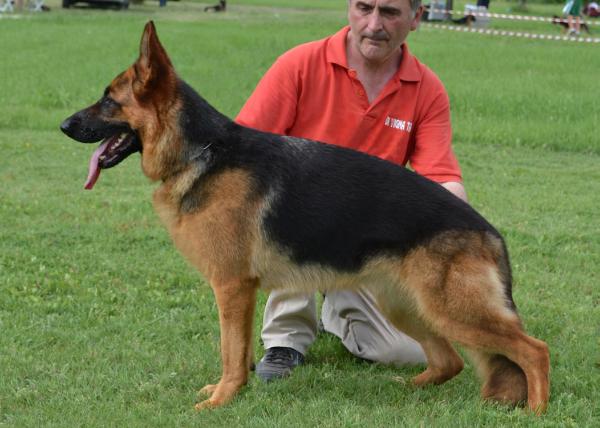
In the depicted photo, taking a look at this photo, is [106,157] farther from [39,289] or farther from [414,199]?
[39,289]

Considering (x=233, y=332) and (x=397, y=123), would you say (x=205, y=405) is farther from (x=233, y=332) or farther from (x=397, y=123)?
(x=397, y=123)

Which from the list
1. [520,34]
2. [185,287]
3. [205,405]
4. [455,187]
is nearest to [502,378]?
[455,187]

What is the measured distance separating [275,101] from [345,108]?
0.38 m

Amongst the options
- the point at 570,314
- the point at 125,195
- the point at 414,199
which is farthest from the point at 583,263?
the point at 125,195

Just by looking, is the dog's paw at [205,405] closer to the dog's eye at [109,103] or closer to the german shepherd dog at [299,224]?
the german shepherd dog at [299,224]

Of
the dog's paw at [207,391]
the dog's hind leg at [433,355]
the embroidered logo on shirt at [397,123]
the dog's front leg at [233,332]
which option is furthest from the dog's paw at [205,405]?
the embroidered logo on shirt at [397,123]

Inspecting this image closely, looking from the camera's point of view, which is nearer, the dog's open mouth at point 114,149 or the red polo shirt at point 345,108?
the dog's open mouth at point 114,149

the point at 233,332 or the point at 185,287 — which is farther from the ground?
the point at 233,332

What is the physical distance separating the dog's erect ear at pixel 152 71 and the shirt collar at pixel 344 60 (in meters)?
1.10

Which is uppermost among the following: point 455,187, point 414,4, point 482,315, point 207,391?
point 414,4

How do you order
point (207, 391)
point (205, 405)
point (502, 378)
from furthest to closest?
point (207, 391)
point (205, 405)
point (502, 378)

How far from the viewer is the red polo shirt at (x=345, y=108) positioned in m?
4.79

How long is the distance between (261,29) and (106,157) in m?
20.8

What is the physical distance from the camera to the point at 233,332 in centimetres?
416
